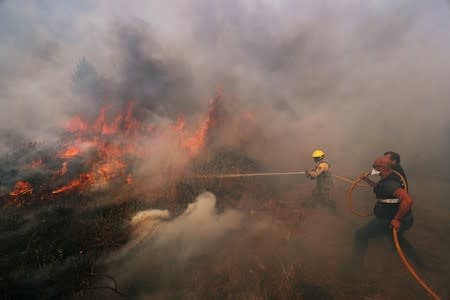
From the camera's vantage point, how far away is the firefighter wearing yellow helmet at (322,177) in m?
7.09

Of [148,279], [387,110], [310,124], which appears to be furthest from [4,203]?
[387,110]

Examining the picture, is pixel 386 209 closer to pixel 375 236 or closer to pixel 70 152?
pixel 375 236

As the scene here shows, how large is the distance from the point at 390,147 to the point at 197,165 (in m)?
12.4

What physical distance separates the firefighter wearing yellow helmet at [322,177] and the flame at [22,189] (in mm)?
10110

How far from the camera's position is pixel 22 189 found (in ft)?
26.0

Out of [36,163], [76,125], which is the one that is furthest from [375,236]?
[76,125]

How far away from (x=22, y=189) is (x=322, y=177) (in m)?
10.9

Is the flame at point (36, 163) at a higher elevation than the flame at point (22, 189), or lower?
higher

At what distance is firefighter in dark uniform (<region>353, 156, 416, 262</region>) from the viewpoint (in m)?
3.94

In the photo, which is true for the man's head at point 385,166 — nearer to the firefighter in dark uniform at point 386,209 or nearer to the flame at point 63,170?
the firefighter in dark uniform at point 386,209

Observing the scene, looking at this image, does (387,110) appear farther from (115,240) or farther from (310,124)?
(115,240)

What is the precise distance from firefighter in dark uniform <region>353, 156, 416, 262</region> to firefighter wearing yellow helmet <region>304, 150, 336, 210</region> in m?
2.24

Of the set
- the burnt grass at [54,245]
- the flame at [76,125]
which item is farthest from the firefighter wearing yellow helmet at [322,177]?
the flame at [76,125]

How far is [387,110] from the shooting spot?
15.1 metres
